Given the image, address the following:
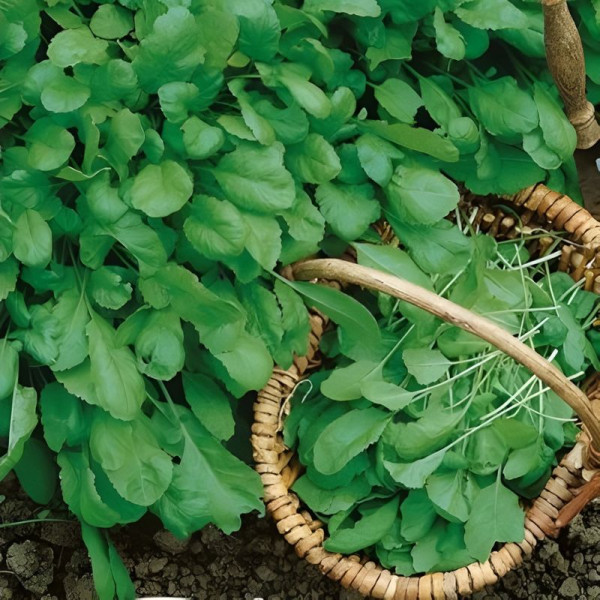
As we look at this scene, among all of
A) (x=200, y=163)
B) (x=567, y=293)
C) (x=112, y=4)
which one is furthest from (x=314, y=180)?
(x=567, y=293)

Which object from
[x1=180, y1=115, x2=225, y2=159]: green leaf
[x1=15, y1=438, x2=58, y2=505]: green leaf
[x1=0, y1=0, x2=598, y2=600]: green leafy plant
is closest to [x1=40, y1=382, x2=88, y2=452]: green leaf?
[x1=0, y1=0, x2=598, y2=600]: green leafy plant

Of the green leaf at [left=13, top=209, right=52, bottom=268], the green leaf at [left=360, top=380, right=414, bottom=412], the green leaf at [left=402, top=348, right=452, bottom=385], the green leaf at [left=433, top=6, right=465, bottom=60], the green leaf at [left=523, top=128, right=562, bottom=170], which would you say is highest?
the green leaf at [left=433, top=6, right=465, bottom=60]

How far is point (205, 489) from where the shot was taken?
1134mm

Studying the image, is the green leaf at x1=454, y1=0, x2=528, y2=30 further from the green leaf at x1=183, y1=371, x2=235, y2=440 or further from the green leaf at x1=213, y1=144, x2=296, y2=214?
the green leaf at x1=183, y1=371, x2=235, y2=440

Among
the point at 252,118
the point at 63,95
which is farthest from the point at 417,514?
the point at 63,95

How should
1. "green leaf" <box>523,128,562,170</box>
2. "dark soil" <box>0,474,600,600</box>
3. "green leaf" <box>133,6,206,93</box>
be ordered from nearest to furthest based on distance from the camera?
"green leaf" <box>133,6,206,93</box>
"green leaf" <box>523,128,562,170</box>
"dark soil" <box>0,474,600,600</box>

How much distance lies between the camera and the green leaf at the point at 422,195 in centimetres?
113

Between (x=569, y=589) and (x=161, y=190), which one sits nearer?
(x=161, y=190)

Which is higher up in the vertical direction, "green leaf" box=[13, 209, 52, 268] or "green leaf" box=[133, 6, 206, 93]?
"green leaf" box=[133, 6, 206, 93]

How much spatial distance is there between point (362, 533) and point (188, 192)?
1.47 feet

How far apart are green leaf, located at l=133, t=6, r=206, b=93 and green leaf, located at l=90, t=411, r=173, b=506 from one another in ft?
1.21

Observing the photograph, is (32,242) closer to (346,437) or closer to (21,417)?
(21,417)

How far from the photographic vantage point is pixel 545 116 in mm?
1190

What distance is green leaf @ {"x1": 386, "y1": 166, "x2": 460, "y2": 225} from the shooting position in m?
1.13
